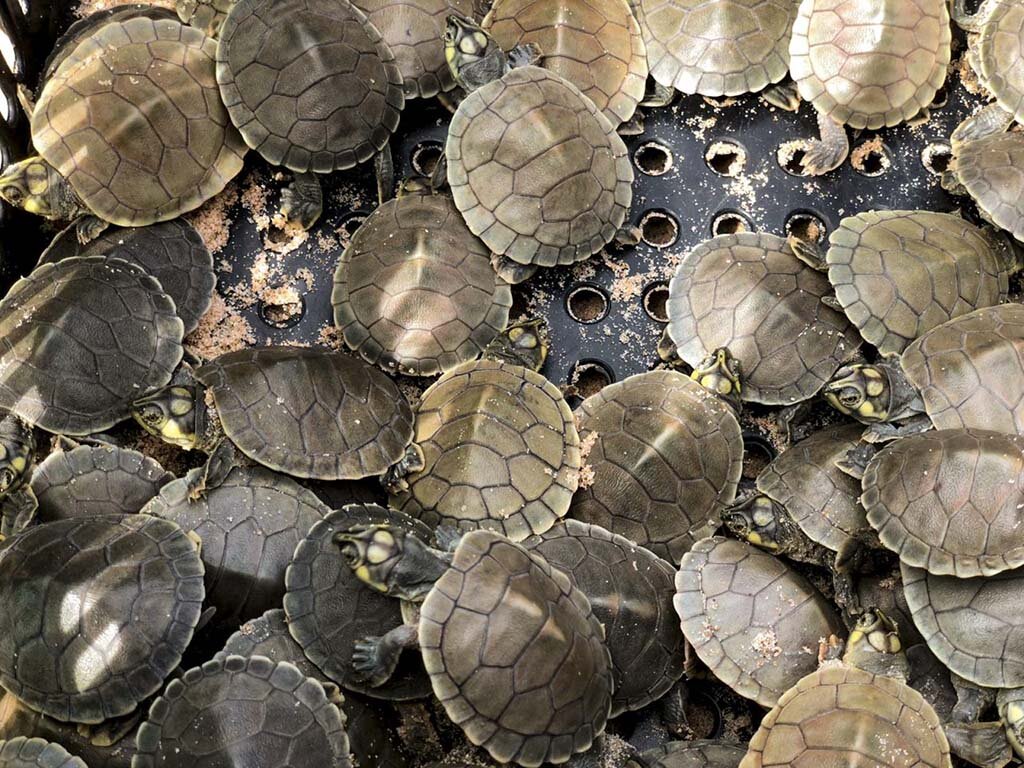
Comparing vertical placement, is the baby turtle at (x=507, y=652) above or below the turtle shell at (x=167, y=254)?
below

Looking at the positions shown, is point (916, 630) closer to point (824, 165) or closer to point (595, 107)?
point (824, 165)

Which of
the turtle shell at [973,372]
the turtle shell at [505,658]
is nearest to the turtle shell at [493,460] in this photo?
the turtle shell at [505,658]

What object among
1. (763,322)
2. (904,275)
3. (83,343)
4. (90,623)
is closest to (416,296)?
(83,343)

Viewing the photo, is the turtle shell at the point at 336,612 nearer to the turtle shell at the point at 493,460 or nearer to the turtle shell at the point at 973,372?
the turtle shell at the point at 493,460

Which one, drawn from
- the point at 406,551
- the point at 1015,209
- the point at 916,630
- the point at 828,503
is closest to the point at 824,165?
the point at 1015,209

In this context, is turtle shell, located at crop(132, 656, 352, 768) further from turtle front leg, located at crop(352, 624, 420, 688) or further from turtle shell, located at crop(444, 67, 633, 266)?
turtle shell, located at crop(444, 67, 633, 266)

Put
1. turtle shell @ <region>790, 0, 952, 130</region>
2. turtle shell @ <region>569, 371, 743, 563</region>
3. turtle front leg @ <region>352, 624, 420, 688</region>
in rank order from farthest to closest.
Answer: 1. turtle shell @ <region>790, 0, 952, 130</region>
2. turtle shell @ <region>569, 371, 743, 563</region>
3. turtle front leg @ <region>352, 624, 420, 688</region>

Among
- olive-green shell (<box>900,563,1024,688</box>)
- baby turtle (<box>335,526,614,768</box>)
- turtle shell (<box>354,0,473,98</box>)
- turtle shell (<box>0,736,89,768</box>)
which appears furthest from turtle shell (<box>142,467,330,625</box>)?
olive-green shell (<box>900,563,1024,688</box>)
